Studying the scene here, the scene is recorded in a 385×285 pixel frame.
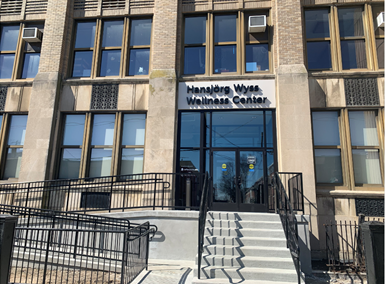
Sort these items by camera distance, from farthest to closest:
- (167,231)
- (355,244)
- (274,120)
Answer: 1. (274,120)
2. (355,244)
3. (167,231)

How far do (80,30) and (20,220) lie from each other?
7.95 m

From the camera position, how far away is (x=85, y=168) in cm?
1037

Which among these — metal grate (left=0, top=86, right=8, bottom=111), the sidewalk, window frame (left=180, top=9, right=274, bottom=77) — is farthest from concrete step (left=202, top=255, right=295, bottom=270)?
metal grate (left=0, top=86, right=8, bottom=111)

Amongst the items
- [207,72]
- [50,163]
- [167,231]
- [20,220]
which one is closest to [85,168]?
[50,163]

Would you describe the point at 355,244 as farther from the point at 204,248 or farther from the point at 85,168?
the point at 85,168

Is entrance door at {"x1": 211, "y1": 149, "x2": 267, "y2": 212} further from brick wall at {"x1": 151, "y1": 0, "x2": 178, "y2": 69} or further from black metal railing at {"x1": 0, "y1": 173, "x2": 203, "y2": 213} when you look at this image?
brick wall at {"x1": 151, "y1": 0, "x2": 178, "y2": 69}

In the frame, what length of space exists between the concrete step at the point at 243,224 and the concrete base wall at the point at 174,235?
0.68m

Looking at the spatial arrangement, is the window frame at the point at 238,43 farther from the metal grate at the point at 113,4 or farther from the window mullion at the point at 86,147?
the window mullion at the point at 86,147

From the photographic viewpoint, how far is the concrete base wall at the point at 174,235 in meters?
7.82

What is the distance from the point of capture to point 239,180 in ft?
31.8

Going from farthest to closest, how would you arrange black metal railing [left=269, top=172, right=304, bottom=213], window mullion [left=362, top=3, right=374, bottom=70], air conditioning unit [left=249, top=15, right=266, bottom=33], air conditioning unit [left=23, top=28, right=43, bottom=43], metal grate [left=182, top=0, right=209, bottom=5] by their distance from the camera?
air conditioning unit [left=23, top=28, right=43, bottom=43]
metal grate [left=182, top=0, right=209, bottom=5]
air conditioning unit [left=249, top=15, right=266, bottom=33]
window mullion [left=362, top=3, right=374, bottom=70]
black metal railing [left=269, top=172, right=304, bottom=213]

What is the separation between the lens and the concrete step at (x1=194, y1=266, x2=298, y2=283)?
5.78m

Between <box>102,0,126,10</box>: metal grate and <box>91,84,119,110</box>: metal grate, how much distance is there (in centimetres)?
356

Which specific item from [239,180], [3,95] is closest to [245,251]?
[239,180]
